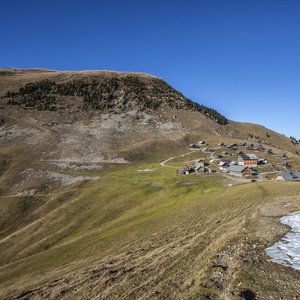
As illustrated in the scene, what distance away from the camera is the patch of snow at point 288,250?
22816 millimetres

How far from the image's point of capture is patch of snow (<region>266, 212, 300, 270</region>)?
898 inches

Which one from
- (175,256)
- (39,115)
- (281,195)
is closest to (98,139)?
(39,115)

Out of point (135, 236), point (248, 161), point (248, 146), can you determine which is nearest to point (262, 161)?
point (248, 161)

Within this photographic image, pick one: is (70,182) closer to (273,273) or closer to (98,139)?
(98,139)

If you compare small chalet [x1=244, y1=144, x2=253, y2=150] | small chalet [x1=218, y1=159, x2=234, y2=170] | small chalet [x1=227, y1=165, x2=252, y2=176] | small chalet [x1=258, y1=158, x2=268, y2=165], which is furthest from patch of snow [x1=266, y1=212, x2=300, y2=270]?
small chalet [x1=244, y1=144, x2=253, y2=150]

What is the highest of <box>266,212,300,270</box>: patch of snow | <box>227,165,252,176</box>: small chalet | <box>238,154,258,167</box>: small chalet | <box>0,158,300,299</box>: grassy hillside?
<box>238,154,258,167</box>: small chalet

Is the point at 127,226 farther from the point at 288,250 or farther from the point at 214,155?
the point at 214,155

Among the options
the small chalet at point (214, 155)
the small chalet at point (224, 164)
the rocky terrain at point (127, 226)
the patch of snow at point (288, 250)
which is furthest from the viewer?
the small chalet at point (214, 155)

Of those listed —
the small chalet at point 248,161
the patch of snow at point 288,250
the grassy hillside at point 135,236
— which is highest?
the small chalet at point 248,161

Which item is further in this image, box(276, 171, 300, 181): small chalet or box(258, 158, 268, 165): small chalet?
box(258, 158, 268, 165): small chalet

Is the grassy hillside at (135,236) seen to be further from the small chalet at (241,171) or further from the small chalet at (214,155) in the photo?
the small chalet at (214,155)

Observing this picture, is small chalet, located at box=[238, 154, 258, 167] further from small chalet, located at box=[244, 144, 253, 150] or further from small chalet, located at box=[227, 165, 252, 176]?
small chalet, located at box=[244, 144, 253, 150]

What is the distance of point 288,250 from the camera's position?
82.2 feet

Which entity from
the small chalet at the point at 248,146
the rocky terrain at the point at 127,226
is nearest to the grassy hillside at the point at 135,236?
the rocky terrain at the point at 127,226
